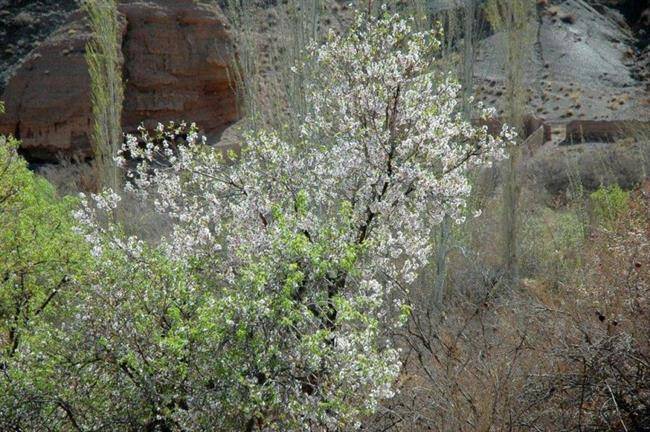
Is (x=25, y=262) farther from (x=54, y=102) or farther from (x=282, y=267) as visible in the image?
(x=54, y=102)

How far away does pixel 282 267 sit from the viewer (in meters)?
6.99

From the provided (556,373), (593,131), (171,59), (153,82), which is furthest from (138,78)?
(556,373)

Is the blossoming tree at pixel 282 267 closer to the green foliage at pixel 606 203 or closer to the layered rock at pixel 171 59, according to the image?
the green foliage at pixel 606 203

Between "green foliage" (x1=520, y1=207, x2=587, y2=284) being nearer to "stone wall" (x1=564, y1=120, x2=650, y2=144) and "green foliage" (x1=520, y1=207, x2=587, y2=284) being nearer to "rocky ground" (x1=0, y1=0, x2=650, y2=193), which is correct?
"rocky ground" (x1=0, y1=0, x2=650, y2=193)

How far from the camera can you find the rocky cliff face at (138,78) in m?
30.1

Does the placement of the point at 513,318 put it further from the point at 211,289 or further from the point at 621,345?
the point at 211,289

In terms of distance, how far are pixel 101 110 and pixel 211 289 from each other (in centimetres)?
1760

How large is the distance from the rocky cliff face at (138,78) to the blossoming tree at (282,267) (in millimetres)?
21886

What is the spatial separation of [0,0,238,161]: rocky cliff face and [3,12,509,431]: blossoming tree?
21886 millimetres

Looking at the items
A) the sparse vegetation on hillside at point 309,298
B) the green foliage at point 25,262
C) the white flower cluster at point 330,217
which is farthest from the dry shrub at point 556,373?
the green foliage at point 25,262

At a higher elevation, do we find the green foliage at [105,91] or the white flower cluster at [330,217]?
the white flower cluster at [330,217]

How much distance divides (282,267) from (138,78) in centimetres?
2491

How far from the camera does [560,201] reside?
25391 millimetres

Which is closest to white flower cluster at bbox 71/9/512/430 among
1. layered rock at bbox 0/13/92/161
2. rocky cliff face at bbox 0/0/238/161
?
layered rock at bbox 0/13/92/161
